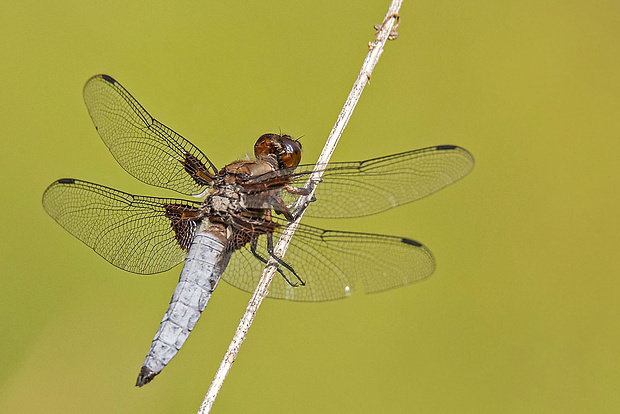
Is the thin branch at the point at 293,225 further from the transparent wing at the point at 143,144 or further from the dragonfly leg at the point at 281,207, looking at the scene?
the transparent wing at the point at 143,144

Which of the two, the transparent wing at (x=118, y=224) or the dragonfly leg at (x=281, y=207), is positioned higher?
the dragonfly leg at (x=281, y=207)

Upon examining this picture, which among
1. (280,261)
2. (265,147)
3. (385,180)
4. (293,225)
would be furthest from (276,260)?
(265,147)

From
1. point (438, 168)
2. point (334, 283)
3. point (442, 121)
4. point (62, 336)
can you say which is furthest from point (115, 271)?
point (442, 121)

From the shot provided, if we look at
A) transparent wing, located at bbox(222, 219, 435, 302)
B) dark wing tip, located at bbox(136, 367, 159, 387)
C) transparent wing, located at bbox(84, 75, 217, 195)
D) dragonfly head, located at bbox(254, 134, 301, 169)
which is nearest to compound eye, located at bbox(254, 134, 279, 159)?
dragonfly head, located at bbox(254, 134, 301, 169)

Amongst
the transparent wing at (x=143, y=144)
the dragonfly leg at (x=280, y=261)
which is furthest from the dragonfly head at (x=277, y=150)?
the dragonfly leg at (x=280, y=261)

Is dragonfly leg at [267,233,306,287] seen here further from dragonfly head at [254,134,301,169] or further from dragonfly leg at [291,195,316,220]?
dragonfly head at [254,134,301,169]

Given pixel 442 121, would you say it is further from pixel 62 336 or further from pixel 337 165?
pixel 62 336

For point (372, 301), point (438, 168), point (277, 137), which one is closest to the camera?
point (438, 168)
